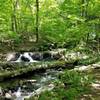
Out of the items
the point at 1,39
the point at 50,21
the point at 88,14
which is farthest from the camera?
the point at 1,39

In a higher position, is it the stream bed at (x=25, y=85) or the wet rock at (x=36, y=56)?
the stream bed at (x=25, y=85)

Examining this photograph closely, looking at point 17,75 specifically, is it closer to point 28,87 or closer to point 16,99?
point 28,87

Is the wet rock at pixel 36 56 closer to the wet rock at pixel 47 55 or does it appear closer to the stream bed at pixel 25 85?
the wet rock at pixel 47 55

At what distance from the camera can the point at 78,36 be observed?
18.4m

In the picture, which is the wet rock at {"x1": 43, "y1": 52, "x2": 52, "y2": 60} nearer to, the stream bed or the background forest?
the background forest

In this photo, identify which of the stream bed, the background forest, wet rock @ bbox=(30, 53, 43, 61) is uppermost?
the background forest

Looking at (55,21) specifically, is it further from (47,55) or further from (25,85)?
(25,85)

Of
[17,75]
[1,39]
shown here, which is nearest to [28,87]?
[17,75]

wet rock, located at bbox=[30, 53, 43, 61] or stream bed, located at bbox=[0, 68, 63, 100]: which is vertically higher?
stream bed, located at bbox=[0, 68, 63, 100]

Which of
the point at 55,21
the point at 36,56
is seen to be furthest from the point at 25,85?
the point at 55,21

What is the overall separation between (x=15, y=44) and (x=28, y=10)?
598 centimetres

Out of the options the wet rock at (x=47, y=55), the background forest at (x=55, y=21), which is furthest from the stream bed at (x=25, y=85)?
the wet rock at (x=47, y=55)

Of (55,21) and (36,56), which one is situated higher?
(55,21)

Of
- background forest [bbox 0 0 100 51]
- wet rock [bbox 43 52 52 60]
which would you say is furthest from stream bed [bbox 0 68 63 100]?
wet rock [bbox 43 52 52 60]
